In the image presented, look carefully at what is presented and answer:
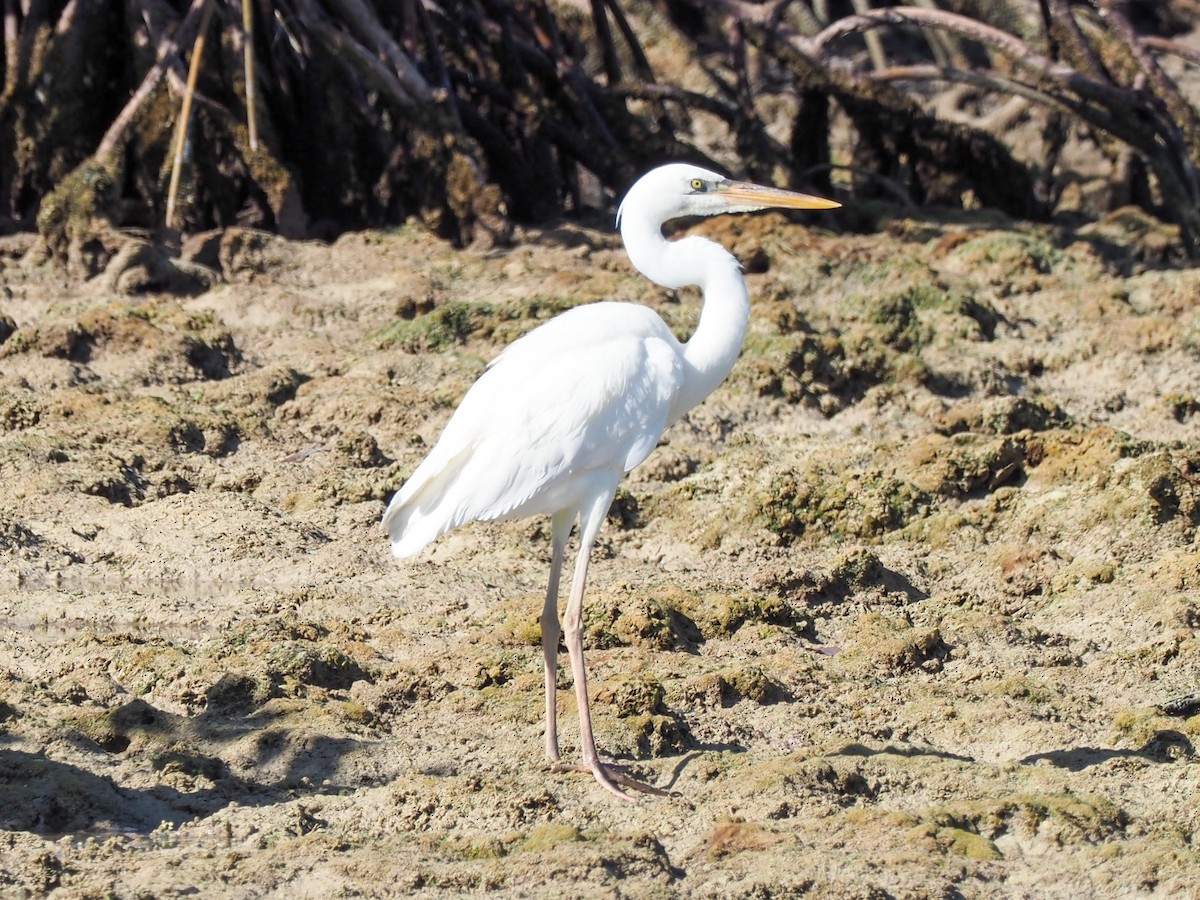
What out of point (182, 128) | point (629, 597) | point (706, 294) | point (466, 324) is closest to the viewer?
point (706, 294)

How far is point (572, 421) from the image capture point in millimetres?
4832

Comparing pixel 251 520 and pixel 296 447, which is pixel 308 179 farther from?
pixel 251 520

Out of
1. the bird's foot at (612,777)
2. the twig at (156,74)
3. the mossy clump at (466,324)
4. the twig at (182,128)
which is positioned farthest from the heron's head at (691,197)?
the twig at (156,74)

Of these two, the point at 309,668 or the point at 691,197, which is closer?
the point at 309,668

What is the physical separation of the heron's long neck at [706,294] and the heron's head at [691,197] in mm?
92

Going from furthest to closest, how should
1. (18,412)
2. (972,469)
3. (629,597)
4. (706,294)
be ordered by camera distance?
(18,412) → (972,469) → (629,597) → (706,294)

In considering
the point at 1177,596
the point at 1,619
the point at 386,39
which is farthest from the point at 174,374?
the point at 1177,596

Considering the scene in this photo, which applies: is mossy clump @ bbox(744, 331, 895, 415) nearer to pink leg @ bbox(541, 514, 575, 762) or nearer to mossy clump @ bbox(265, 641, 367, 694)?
pink leg @ bbox(541, 514, 575, 762)

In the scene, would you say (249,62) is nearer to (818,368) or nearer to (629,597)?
(818,368)

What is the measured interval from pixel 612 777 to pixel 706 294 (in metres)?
1.56

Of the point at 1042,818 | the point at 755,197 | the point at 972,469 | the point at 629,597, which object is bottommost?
the point at 1042,818

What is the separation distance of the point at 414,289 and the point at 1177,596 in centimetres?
430

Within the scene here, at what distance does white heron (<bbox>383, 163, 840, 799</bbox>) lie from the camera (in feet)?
15.8

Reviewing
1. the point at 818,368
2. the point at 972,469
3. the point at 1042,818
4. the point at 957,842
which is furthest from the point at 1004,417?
the point at 957,842
